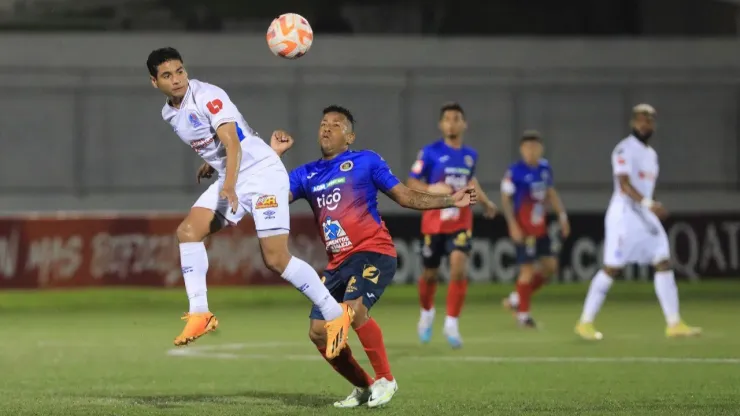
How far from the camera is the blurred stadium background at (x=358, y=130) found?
19.1 meters

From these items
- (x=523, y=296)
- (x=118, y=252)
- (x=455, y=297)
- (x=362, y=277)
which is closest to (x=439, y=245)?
(x=455, y=297)

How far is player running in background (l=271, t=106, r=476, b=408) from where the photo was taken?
8.67m

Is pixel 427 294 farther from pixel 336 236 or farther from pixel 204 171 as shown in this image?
pixel 336 236

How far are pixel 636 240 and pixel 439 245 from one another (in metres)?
2.14

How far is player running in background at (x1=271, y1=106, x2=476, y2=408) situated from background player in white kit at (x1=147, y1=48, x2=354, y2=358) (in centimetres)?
26

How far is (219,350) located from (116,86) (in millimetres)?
12814

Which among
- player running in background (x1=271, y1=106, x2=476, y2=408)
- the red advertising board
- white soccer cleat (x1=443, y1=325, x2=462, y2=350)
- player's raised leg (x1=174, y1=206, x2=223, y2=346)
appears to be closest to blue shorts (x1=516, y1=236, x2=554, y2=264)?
white soccer cleat (x1=443, y1=325, x2=462, y2=350)

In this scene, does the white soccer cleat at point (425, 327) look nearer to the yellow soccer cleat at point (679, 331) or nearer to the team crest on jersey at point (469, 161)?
the team crest on jersey at point (469, 161)

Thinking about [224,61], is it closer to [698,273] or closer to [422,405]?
[698,273]

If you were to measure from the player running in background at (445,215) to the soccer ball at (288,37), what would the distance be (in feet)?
14.1

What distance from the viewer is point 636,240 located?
14.2 meters

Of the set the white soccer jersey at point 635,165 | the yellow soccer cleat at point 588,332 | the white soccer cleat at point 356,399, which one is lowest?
the yellow soccer cleat at point 588,332

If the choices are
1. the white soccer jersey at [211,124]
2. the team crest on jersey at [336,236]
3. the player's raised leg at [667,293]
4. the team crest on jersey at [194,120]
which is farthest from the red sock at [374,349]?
the player's raised leg at [667,293]

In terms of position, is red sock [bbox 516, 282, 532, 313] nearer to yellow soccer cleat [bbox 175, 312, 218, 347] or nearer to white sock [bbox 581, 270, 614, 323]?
white sock [bbox 581, 270, 614, 323]
